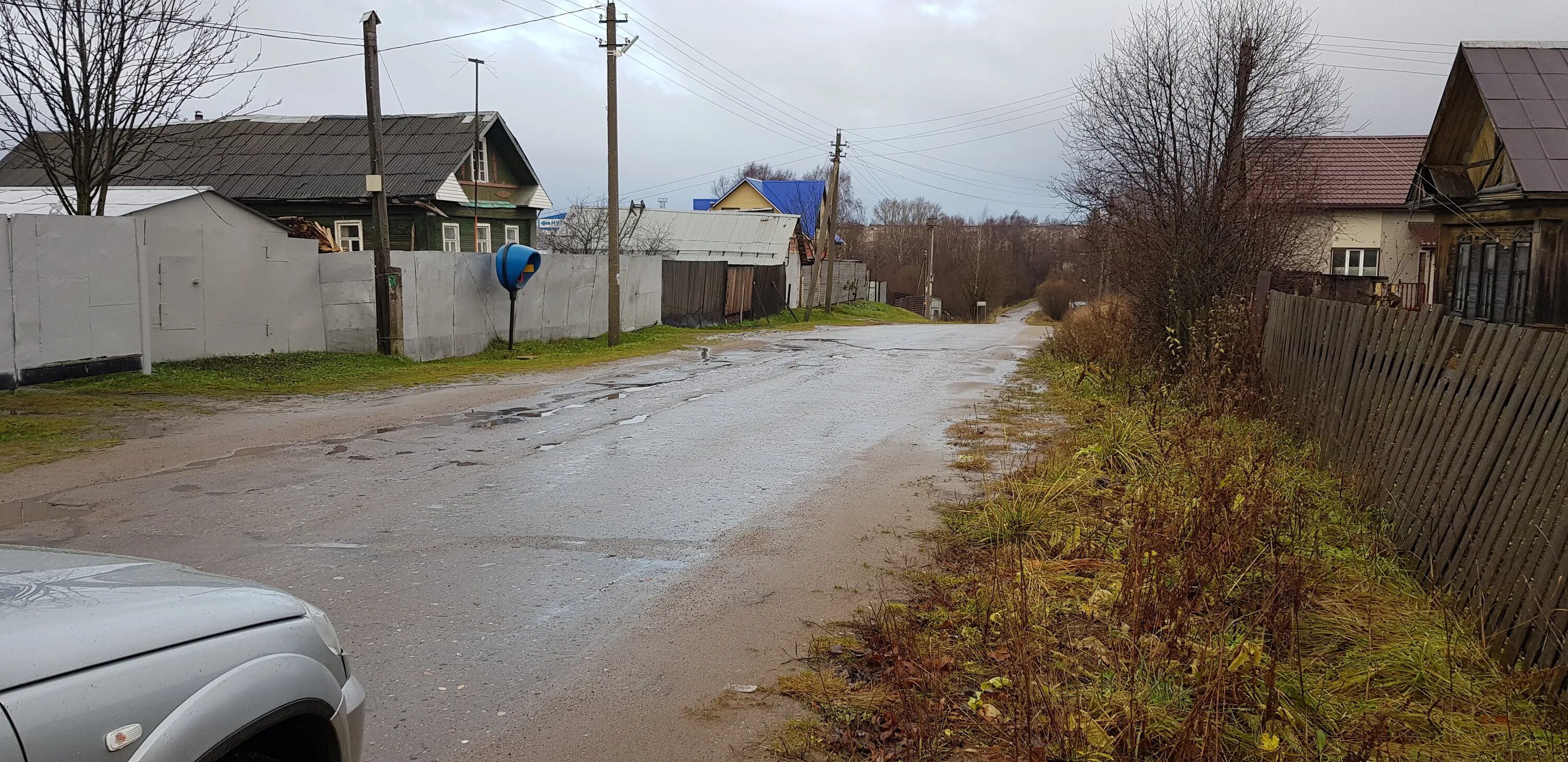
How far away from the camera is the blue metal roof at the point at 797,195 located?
201 ft

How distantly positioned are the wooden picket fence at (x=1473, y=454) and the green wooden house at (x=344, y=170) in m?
24.5

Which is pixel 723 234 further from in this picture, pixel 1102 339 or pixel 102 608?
pixel 102 608

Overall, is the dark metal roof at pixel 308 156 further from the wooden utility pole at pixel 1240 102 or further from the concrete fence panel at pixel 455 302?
the wooden utility pole at pixel 1240 102

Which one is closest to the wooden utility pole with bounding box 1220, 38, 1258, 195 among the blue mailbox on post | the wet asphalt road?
the wet asphalt road

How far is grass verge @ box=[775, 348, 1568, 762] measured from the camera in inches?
155

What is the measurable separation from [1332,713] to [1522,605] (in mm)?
1169

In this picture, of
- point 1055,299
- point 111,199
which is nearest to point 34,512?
point 111,199

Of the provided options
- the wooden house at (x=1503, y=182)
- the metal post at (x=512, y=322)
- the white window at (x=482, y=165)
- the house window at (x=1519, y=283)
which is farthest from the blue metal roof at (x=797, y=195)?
the house window at (x=1519, y=283)

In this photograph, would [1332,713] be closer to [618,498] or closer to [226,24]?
[618,498]

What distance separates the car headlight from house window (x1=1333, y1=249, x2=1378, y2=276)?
3598 cm

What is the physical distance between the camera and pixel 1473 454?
5.57 meters

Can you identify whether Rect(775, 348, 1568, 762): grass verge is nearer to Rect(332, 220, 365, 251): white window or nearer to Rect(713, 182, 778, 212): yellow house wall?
Rect(332, 220, 365, 251): white window

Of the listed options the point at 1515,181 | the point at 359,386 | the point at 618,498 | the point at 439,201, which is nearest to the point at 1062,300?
the point at 439,201

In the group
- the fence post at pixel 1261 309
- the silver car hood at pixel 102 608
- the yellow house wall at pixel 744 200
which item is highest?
the yellow house wall at pixel 744 200
